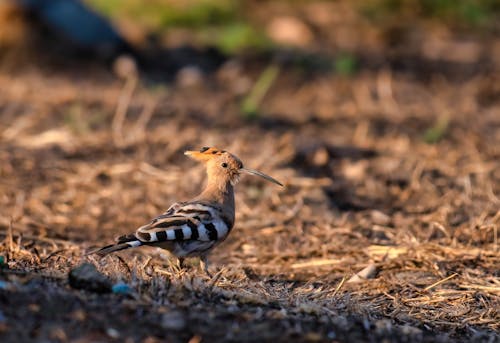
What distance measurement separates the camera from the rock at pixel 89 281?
387cm

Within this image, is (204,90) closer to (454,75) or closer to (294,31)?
(294,31)

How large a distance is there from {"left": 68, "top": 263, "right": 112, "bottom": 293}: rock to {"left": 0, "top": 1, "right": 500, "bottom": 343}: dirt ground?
30 mm

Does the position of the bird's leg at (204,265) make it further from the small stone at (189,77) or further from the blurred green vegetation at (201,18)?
the blurred green vegetation at (201,18)

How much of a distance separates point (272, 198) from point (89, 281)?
3.15 meters

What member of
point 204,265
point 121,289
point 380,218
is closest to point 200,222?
point 204,265

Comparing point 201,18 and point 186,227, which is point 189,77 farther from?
point 186,227

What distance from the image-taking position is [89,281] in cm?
387

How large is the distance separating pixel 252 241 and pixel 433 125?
345 centimetres

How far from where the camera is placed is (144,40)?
11.0m

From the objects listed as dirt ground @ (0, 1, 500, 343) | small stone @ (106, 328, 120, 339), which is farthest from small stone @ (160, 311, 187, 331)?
small stone @ (106, 328, 120, 339)

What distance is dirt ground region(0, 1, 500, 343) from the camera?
152 inches

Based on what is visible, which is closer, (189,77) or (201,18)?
(189,77)

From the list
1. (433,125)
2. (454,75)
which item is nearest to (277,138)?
(433,125)

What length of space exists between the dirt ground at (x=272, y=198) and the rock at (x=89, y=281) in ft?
0.10
